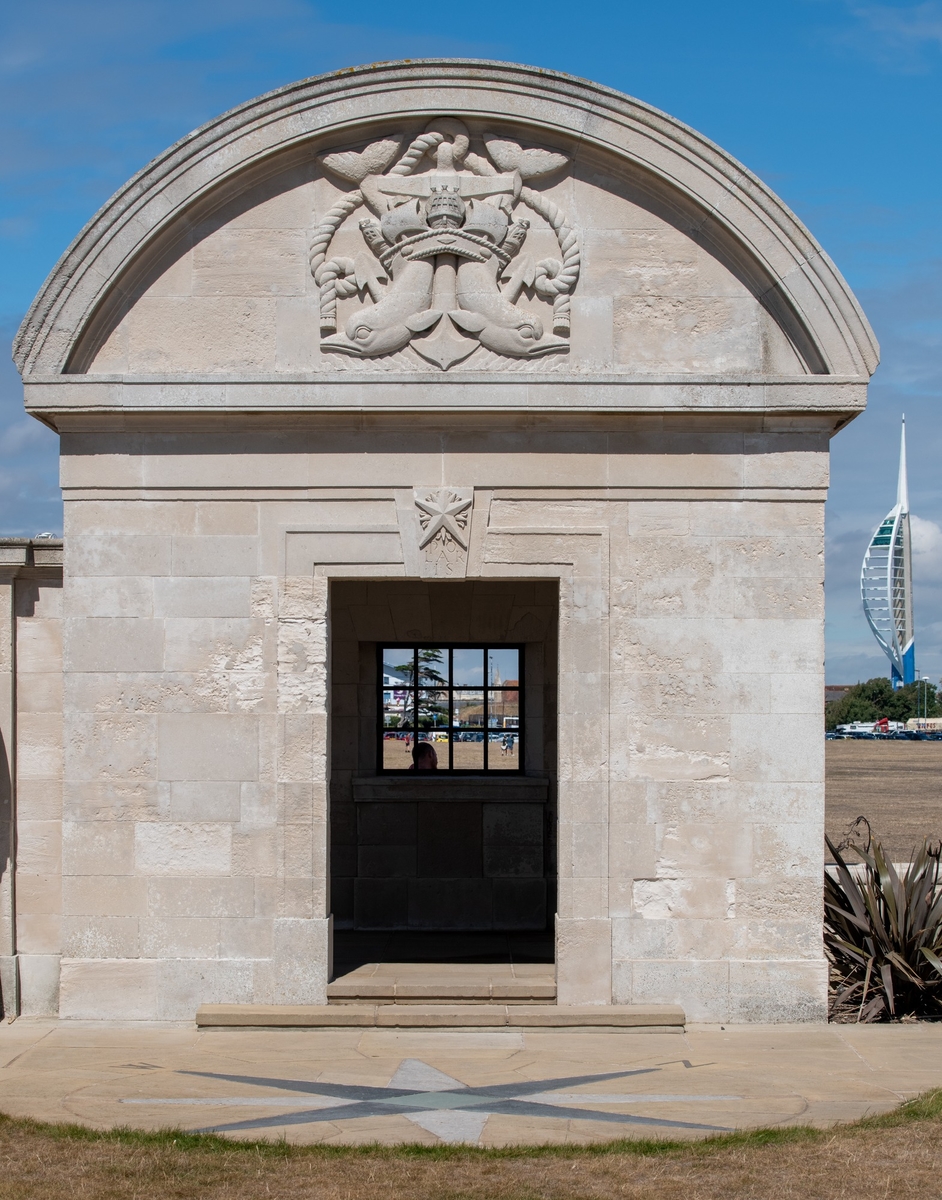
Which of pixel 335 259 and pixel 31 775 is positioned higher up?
pixel 335 259

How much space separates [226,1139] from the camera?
616 cm

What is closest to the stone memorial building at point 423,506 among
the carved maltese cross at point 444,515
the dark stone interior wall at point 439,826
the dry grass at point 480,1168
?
the carved maltese cross at point 444,515

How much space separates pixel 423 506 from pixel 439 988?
10.4ft

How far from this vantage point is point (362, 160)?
884cm

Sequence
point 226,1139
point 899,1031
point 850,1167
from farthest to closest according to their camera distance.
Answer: point 899,1031, point 226,1139, point 850,1167

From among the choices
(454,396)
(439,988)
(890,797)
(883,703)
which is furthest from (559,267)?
(883,703)

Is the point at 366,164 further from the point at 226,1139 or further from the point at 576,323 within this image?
the point at 226,1139

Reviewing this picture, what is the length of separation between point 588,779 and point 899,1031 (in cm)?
254

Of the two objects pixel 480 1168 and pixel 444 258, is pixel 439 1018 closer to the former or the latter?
pixel 480 1168

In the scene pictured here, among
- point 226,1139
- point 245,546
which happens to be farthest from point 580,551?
point 226,1139

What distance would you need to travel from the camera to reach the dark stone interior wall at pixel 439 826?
11.5 metres

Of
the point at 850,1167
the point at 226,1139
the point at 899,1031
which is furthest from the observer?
the point at 899,1031

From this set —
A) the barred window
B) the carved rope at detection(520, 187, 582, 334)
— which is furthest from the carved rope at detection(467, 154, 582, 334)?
the barred window

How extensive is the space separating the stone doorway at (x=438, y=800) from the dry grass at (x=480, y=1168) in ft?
17.3
